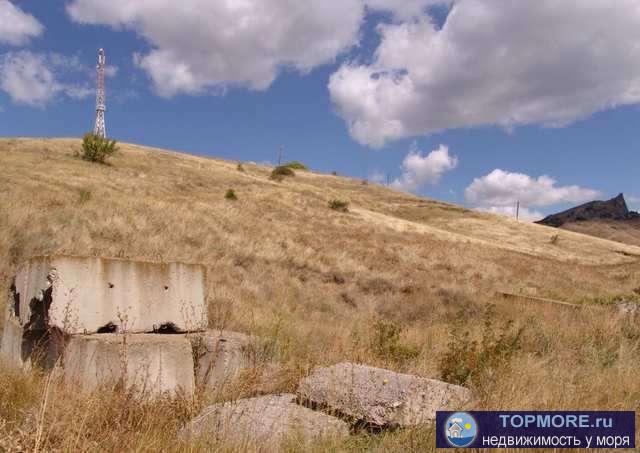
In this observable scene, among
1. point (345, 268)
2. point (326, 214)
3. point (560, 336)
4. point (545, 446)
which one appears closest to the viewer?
point (545, 446)

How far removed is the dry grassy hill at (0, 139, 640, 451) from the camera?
4.18m

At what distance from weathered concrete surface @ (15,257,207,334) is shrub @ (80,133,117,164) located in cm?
2849

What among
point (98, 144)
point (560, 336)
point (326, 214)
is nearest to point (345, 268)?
point (560, 336)

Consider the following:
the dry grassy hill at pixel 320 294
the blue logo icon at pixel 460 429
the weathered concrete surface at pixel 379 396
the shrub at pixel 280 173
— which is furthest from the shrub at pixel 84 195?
the shrub at pixel 280 173

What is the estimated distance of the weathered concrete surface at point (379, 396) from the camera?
4.08 m

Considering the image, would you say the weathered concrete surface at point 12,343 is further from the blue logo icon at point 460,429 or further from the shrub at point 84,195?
the shrub at point 84,195

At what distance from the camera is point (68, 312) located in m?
5.12

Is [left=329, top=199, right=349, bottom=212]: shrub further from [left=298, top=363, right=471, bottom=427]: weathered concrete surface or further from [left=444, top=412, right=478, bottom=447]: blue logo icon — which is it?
[left=444, top=412, right=478, bottom=447]: blue logo icon

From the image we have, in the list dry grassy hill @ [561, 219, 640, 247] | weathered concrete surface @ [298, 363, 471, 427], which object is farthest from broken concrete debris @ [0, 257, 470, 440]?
dry grassy hill @ [561, 219, 640, 247]

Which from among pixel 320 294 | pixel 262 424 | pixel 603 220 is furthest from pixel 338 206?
pixel 603 220

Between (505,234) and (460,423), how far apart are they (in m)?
48.3

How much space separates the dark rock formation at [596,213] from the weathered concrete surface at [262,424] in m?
109

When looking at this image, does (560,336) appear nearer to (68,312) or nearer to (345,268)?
(68,312)

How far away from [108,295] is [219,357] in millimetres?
1364
